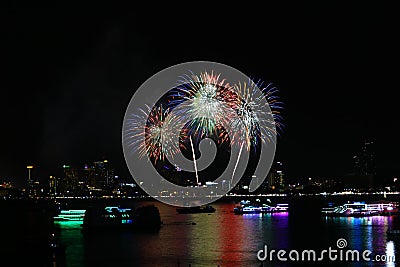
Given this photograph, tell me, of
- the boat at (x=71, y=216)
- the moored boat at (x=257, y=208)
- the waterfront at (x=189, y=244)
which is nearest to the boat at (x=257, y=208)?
the moored boat at (x=257, y=208)

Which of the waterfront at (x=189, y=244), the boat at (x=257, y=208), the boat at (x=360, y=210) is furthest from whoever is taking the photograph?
the boat at (x=257, y=208)

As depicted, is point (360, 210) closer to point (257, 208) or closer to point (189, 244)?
point (257, 208)

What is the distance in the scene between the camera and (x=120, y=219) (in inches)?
1473

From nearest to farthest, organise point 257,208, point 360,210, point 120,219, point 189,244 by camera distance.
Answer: point 189,244, point 120,219, point 360,210, point 257,208

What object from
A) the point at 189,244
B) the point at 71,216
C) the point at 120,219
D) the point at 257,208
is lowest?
the point at 257,208

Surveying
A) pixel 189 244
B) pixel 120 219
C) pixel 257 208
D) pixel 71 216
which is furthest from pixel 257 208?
pixel 189 244

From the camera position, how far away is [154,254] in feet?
82.5

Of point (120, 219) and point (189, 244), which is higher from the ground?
point (120, 219)

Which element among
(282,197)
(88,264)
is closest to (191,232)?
(88,264)

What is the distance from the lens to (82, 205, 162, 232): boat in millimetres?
36719

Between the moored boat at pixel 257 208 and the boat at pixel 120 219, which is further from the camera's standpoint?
the moored boat at pixel 257 208

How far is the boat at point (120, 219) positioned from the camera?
36.7 meters

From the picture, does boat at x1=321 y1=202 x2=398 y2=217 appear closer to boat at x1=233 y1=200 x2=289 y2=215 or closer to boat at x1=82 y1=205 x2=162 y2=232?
boat at x1=233 y1=200 x2=289 y2=215

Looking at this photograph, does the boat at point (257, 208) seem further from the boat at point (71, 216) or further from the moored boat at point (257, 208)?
the boat at point (71, 216)
